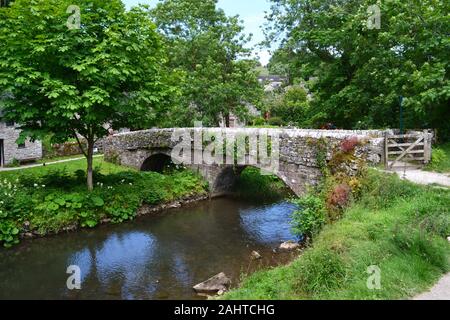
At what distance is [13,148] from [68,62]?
14238 millimetres

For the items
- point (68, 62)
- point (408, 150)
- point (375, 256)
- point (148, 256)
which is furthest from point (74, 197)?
point (408, 150)

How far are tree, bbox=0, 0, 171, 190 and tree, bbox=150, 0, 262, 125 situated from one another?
11.2 metres

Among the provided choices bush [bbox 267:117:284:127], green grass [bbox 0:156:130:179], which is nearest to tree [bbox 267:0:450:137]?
green grass [bbox 0:156:130:179]

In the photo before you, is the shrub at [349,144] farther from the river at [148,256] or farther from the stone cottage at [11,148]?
the stone cottage at [11,148]

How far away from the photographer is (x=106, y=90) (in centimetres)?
1764

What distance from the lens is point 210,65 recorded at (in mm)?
30109

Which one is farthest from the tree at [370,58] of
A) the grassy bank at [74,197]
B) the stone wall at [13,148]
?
the stone wall at [13,148]

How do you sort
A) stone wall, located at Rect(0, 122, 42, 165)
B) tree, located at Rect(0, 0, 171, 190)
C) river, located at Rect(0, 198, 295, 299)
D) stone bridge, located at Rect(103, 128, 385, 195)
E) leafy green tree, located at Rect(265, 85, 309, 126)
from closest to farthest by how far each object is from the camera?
river, located at Rect(0, 198, 295, 299) → stone bridge, located at Rect(103, 128, 385, 195) → tree, located at Rect(0, 0, 171, 190) → stone wall, located at Rect(0, 122, 42, 165) → leafy green tree, located at Rect(265, 85, 309, 126)

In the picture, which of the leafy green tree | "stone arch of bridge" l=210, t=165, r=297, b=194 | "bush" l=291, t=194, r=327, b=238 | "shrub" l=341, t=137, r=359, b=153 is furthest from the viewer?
the leafy green tree

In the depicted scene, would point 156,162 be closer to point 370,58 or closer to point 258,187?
point 258,187

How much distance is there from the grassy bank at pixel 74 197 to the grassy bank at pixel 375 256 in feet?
35.1

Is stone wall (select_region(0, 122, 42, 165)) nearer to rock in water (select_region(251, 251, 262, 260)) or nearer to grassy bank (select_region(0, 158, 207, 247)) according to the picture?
grassy bank (select_region(0, 158, 207, 247))

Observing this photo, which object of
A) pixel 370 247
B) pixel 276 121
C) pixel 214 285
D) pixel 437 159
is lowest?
pixel 214 285

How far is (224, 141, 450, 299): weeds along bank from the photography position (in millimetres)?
8453
